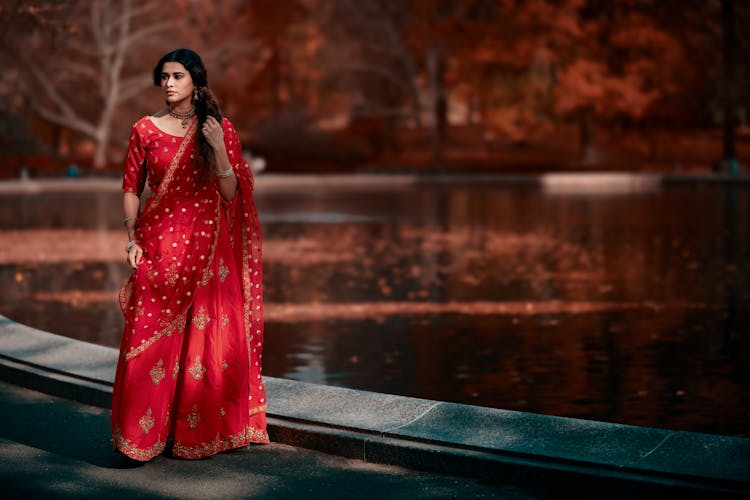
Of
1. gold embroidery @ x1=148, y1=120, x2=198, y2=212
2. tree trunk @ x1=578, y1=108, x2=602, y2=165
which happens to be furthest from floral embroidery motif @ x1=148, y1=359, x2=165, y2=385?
tree trunk @ x1=578, y1=108, x2=602, y2=165

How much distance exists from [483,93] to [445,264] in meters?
48.2

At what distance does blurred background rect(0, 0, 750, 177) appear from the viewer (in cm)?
5925

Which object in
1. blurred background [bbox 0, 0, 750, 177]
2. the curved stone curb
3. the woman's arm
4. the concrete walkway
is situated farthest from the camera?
blurred background [bbox 0, 0, 750, 177]

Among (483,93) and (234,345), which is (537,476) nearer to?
(234,345)

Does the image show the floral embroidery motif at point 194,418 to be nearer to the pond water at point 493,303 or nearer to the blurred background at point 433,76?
the pond water at point 493,303

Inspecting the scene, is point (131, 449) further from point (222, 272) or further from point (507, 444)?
point (507, 444)

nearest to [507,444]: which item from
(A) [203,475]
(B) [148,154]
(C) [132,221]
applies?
(A) [203,475]

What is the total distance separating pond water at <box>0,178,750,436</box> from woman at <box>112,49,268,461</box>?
9.10ft

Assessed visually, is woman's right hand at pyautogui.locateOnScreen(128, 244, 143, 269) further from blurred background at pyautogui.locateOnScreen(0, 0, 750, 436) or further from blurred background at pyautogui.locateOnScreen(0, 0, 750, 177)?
blurred background at pyautogui.locateOnScreen(0, 0, 750, 177)

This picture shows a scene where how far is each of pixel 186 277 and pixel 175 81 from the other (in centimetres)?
92

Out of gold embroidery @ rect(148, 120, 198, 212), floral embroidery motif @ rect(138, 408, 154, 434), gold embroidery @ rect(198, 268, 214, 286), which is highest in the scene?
gold embroidery @ rect(148, 120, 198, 212)

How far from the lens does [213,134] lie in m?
6.70

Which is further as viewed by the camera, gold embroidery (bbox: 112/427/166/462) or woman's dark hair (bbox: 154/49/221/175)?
woman's dark hair (bbox: 154/49/221/175)

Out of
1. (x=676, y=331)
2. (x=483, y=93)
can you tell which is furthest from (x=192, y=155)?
(x=483, y=93)
